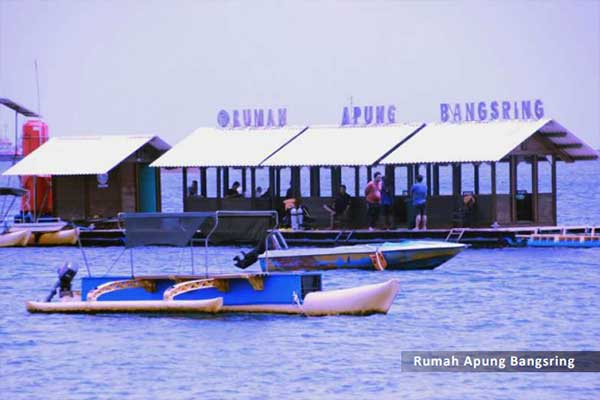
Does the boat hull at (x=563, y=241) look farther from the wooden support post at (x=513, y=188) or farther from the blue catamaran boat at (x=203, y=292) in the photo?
the blue catamaran boat at (x=203, y=292)

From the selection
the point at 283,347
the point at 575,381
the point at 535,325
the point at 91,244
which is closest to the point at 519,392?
the point at 575,381

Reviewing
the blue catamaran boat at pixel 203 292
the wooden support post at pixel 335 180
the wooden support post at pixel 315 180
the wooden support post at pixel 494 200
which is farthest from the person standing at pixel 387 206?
the blue catamaran boat at pixel 203 292

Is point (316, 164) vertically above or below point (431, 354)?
above

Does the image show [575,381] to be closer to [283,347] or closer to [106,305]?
[283,347]

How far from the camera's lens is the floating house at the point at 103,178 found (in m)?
61.7

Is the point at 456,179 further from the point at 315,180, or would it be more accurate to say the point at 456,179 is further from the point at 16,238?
the point at 16,238

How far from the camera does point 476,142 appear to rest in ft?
178

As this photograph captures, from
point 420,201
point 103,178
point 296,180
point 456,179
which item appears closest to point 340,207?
point 296,180

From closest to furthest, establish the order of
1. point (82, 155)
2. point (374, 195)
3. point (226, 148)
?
point (374, 195) → point (226, 148) → point (82, 155)

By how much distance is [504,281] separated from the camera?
47500 millimetres

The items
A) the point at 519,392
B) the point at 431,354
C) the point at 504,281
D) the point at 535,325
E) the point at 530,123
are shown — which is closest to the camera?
the point at 519,392

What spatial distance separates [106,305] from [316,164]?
18.6 meters

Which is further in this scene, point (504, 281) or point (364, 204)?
point (364, 204)

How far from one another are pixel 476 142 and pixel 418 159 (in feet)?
6.19
